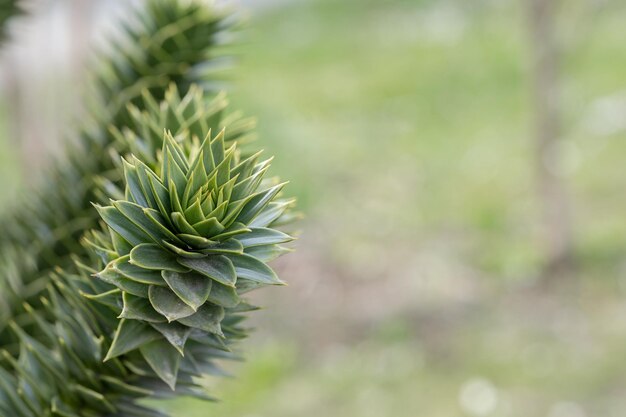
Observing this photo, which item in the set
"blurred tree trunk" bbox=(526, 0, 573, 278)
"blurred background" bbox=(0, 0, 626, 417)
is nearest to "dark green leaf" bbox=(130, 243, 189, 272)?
"blurred background" bbox=(0, 0, 626, 417)

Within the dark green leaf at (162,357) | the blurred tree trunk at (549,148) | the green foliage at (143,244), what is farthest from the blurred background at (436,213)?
the dark green leaf at (162,357)

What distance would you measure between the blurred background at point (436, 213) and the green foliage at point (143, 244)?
0.75m

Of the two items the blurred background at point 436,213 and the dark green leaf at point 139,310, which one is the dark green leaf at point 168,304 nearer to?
the dark green leaf at point 139,310

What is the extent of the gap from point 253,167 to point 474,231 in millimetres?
4571

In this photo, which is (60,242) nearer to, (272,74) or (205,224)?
(205,224)

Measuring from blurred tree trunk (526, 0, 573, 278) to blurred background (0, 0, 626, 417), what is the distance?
11 millimetres

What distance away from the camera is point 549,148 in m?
4.75

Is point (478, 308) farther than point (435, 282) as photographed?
No

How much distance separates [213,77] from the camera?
1794 millimetres

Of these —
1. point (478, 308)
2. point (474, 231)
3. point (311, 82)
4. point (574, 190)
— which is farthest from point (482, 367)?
point (311, 82)

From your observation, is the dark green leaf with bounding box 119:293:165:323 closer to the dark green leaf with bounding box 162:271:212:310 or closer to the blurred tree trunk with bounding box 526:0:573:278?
the dark green leaf with bounding box 162:271:212:310

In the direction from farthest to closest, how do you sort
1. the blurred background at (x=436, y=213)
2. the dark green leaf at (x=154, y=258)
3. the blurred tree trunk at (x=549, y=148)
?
the blurred tree trunk at (x=549, y=148)
the blurred background at (x=436, y=213)
the dark green leaf at (x=154, y=258)

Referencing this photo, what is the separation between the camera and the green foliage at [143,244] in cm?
97

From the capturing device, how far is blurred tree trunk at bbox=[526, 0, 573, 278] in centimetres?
463
